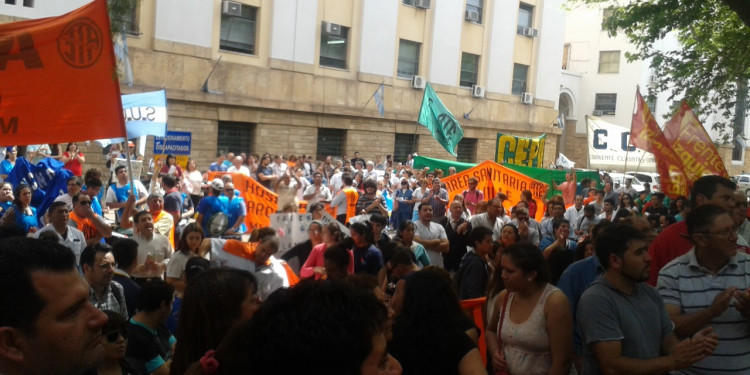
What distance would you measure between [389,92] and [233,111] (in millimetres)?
7143

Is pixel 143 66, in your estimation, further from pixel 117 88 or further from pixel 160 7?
pixel 117 88

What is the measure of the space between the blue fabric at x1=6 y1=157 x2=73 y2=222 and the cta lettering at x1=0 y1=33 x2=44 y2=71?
2.71 metres

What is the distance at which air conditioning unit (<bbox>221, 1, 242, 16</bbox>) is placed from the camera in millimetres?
26328

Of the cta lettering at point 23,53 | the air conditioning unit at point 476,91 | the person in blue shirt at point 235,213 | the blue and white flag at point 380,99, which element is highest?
the air conditioning unit at point 476,91

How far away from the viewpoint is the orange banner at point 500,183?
52.0ft

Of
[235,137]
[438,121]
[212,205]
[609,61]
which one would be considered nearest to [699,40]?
[438,121]

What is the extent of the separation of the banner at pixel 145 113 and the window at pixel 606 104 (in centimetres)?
3807

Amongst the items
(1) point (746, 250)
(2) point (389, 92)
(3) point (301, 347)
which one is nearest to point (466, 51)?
(2) point (389, 92)

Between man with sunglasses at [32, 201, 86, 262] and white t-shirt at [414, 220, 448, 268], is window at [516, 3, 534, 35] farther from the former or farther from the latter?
man with sunglasses at [32, 201, 86, 262]

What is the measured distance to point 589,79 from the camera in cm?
5000

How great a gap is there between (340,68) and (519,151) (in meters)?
10.1

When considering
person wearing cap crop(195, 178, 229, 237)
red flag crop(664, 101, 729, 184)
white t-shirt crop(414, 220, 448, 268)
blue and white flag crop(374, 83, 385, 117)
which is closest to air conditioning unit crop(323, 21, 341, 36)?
blue and white flag crop(374, 83, 385, 117)

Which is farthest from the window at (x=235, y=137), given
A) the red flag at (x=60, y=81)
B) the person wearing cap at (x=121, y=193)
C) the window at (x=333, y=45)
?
the red flag at (x=60, y=81)

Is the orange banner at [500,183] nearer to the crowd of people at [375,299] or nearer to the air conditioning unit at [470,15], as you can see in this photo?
the crowd of people at [375,299]
